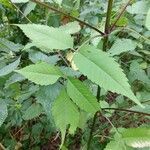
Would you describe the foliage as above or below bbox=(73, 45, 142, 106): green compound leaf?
below

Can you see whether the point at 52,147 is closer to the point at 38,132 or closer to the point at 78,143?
the point at 78,143

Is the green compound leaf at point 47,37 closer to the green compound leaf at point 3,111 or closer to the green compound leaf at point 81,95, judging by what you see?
the green compound leaf at point 81,95

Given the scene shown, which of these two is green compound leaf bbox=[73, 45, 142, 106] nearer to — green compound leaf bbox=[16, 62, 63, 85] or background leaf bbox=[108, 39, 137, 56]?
green compound leaf bbox=[16, 62, 63, 85]

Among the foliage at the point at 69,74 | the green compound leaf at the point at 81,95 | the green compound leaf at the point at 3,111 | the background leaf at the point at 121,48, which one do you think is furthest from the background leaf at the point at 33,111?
the green compound leaf at the point at 81,95

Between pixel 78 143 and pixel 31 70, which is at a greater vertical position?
pixel 31 70

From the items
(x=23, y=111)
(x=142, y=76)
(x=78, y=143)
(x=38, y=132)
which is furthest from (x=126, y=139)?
(x=78, y=143)

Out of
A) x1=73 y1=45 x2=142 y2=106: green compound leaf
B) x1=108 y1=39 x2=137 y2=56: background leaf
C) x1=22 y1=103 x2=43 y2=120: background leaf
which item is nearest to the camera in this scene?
x1=73 y1=45 x2=142 y2=106: green compound leaf

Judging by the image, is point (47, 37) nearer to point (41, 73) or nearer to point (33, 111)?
point (41, 73)

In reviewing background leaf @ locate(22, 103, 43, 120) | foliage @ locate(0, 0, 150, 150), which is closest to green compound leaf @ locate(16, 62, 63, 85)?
foliage @ locate(0, 0, 150, 150)
